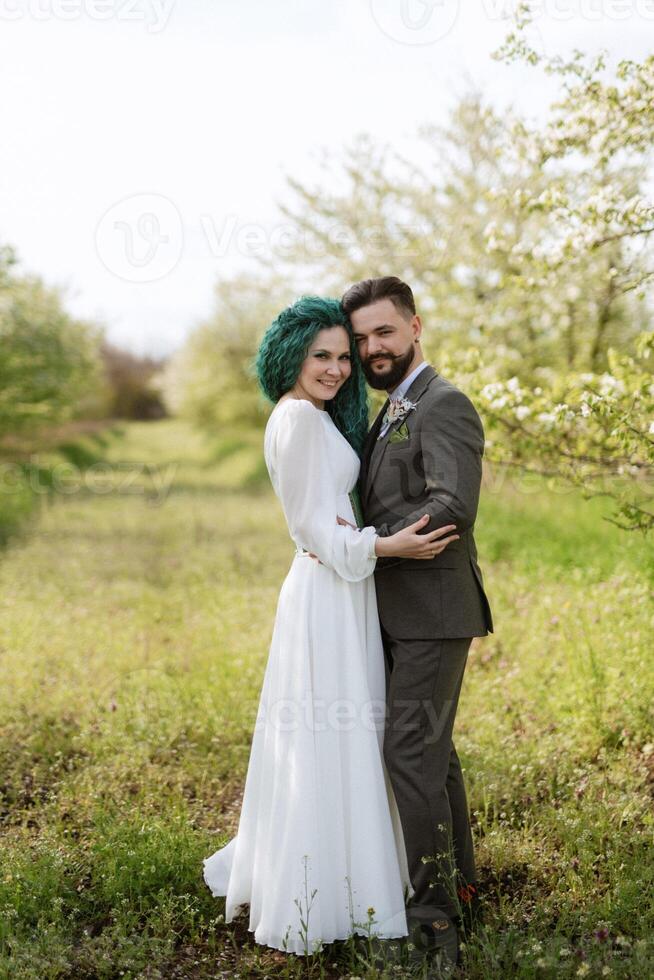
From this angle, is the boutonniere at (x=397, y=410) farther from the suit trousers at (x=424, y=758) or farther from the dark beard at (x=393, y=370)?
the suit trousers at (x=424, y=758)

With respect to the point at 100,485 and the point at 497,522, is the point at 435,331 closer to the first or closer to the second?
the point at 497,522

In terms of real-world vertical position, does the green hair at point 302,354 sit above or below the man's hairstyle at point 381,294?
below

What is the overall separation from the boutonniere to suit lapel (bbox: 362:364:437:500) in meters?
0.02

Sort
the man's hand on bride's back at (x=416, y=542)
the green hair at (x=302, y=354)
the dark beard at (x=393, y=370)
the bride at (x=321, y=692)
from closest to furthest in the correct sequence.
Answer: the man's hand on bride's back at (x=416, y=542) < the bride at (x=321, y=692) < the green hair at (x=302, y=354) < the dark beard at (x=393, y=370)

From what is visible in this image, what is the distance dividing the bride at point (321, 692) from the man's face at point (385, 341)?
0.08 metres

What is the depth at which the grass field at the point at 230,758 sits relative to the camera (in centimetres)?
355

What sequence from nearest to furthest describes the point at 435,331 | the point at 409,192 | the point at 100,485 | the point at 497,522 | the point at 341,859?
the point at 341,859, the point at 497,522, the point at 435,331, the point at 409,192, the point at 100,485

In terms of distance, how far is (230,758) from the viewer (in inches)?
214

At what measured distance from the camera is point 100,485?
23375 millimetres

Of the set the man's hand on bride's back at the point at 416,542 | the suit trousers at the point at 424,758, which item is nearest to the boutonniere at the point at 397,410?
the man's hand on bride's back at the point at 416,542

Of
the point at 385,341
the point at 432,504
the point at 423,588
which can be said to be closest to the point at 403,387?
the point at 385,341

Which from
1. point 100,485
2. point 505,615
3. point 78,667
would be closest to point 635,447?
point 505,615

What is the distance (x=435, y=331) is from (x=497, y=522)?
2.87 metres

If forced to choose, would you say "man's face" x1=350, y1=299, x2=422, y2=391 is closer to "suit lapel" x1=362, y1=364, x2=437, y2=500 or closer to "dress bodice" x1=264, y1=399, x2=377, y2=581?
"suit lapel" x1=362, y1=364, x2=437, y2=500
